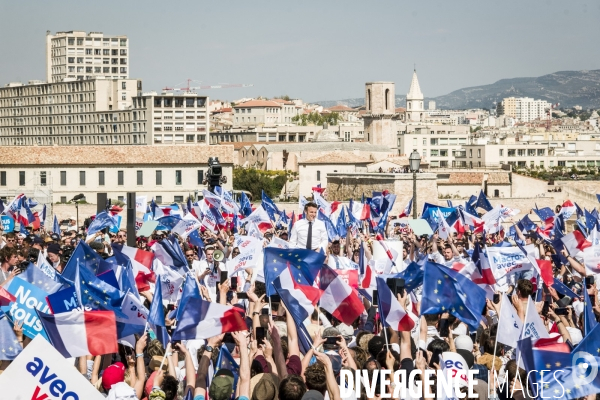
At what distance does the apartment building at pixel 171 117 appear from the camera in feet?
445

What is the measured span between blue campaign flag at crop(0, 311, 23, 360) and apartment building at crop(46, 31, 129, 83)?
17162cm

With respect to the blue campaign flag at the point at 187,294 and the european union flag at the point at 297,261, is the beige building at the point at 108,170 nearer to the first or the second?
the european union flag at the point at 297,261

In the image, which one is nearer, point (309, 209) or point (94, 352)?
point (94, 352)

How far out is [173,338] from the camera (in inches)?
326

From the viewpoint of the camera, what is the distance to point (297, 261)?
10.7m

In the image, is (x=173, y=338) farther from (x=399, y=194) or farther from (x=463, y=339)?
(x=399, y=194)

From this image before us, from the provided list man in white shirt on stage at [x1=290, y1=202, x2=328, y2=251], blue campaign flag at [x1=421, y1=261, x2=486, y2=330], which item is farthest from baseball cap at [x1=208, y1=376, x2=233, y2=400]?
man in white shirt on stage at [x1=290, y1=202, x2=328, y2=251]

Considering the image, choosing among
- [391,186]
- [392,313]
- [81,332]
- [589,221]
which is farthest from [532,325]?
[391,186]

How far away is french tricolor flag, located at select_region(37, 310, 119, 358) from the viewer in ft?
26.9

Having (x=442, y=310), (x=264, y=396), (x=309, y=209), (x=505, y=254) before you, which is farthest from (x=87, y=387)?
(x=505, y=254)

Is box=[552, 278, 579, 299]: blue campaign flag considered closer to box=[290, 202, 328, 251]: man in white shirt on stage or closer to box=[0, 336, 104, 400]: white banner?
box=[290, 202, 328, 251]: man in white shirt on stage

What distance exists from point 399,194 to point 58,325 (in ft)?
187

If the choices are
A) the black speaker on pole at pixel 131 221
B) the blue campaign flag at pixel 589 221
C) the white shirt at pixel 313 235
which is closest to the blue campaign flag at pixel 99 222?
the black speaker on pole at pixel 131 221

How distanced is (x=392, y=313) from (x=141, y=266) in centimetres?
429
